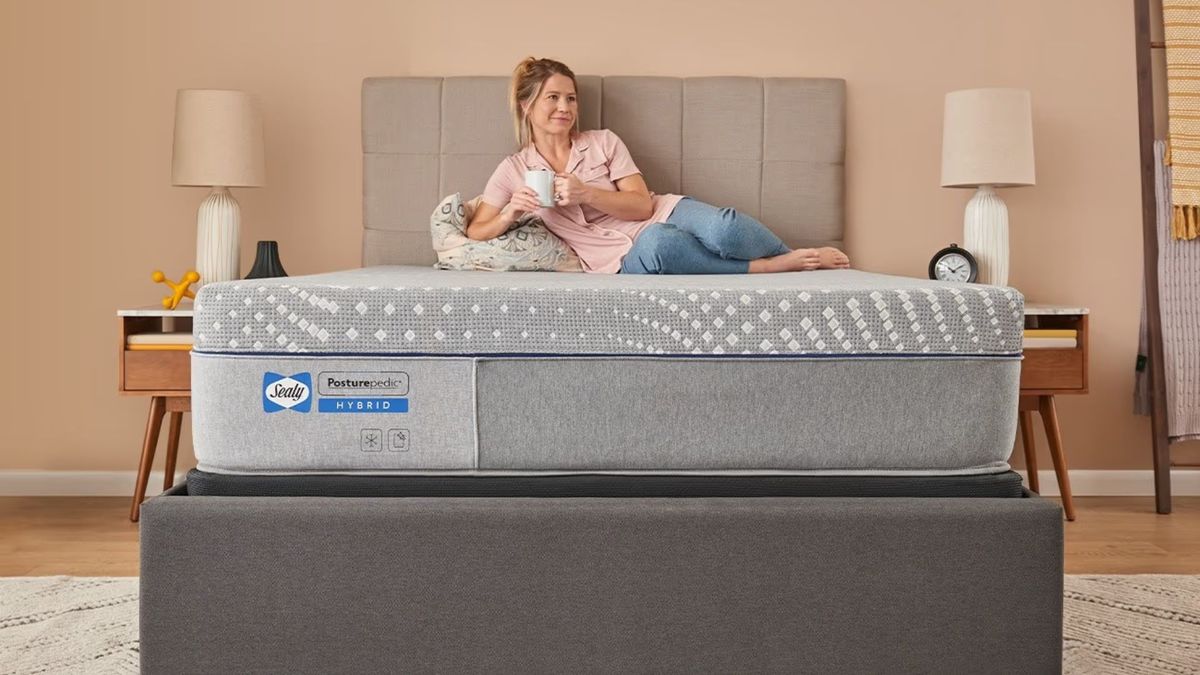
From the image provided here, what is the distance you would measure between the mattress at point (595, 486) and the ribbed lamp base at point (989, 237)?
175 centimetres

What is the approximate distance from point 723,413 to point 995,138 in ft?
6.37

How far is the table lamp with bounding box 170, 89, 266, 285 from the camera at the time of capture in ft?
10.6

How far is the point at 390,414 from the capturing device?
1676 millimetres

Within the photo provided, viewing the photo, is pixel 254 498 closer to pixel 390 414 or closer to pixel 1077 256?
pixel 390 414

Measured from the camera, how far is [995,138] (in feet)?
10.7

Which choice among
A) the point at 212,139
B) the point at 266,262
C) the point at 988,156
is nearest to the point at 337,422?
the point at 266,262

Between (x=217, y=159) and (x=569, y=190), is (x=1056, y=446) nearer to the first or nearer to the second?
(x=569, y=190)

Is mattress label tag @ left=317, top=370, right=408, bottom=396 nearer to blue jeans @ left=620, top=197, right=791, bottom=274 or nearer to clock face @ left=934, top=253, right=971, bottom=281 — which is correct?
blue jeans @ left=620, top=197, right=791, bottom=274

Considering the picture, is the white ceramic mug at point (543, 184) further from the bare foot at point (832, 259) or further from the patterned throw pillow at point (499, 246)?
the bare foot at point (832, 259)

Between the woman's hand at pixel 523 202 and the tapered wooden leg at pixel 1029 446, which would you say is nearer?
the woman's hand at pixel 523 202

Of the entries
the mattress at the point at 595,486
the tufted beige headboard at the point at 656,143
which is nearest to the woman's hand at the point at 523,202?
the tufted beige headboard at the point at 656,143

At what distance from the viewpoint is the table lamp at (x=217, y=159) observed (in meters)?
3.22

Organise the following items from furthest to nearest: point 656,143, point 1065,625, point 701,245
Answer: point 656,143, point 701,245, point 1065,625

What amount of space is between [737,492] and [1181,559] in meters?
1.75
